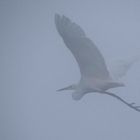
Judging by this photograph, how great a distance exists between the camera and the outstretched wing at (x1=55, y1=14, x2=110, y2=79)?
5.55ft

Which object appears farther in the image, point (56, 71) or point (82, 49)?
point (56, 71)

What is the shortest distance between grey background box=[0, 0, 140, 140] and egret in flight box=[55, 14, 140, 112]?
3 centimetres

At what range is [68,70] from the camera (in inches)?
71.1

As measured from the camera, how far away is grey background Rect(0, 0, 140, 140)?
178cm

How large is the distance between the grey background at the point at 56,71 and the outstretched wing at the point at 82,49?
4 cm

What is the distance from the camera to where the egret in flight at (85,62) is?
1.70 metres

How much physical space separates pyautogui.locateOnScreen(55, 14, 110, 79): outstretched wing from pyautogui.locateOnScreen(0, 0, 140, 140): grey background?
4 cm

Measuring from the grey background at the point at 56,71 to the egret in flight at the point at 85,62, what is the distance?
3 cm

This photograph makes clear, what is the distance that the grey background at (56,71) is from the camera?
1777 millimetres

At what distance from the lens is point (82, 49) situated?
1.73 meters

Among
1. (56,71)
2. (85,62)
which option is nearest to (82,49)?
(85,62)

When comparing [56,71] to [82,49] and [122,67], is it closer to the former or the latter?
[82,49]

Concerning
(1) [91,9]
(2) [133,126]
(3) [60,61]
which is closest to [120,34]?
(1) [91,9]

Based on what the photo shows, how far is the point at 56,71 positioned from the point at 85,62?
147mm
